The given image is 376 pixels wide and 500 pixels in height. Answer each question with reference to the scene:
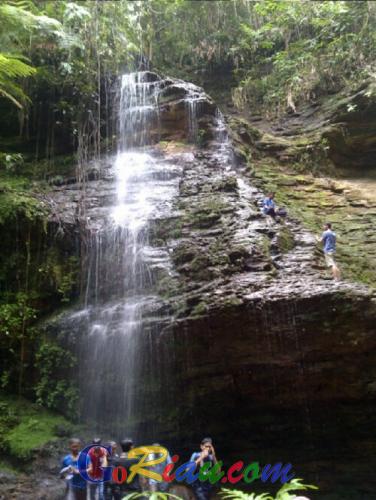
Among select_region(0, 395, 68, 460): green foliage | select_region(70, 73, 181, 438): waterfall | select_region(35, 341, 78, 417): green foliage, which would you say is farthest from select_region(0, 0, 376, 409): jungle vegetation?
select_region(70, 73, 181, 438): waterfall

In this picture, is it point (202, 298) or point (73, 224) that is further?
point (73, 224)

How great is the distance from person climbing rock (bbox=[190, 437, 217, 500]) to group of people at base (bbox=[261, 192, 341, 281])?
3129mm

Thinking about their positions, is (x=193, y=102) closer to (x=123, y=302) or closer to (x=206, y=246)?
(x=206, y=246)

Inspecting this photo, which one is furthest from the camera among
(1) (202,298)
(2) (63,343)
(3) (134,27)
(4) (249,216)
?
(3) (134,27)

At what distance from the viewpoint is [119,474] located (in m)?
4.97

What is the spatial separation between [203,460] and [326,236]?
423 centimetres

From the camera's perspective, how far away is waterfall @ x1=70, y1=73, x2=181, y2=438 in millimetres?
7605

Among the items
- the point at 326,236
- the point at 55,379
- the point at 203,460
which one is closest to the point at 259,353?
the point at 203,460

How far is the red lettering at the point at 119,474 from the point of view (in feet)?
15.5

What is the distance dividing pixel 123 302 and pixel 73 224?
2303mm

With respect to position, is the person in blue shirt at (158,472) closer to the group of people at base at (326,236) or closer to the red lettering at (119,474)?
the red lettering at (119,474)

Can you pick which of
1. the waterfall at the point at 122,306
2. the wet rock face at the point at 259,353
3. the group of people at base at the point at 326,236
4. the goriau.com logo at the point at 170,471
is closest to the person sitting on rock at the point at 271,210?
the group of people at base at the point at 326,236

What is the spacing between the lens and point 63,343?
7.97 metres

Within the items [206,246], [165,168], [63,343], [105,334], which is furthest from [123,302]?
[165,168]
